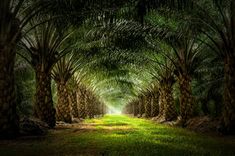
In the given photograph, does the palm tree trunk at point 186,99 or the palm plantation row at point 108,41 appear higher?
the palm plantation row at point 108,41

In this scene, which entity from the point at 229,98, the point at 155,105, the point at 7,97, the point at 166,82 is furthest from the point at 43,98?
the point at 155,105

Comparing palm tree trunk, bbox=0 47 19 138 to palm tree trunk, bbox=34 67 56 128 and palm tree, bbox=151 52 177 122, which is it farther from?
palm tree, bbox=151 52 177 122

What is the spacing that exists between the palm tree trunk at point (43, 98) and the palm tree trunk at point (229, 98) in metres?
8.73

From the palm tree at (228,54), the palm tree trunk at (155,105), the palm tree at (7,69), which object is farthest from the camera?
the palm tree trunk at (155,105)

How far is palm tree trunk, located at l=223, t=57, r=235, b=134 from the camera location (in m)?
16.3

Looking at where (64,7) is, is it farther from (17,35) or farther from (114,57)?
(114,57)

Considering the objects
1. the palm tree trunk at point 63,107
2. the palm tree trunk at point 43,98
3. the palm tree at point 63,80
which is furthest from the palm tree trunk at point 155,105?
the palm tree trunk at point 43,98

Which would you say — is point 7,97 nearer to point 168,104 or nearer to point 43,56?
point 43,56

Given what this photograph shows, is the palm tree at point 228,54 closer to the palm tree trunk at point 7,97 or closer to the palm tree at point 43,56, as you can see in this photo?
the palm tree at point 43,56

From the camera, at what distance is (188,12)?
18031mm

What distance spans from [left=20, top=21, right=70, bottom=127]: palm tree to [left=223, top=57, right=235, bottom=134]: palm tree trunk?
814 centimetres

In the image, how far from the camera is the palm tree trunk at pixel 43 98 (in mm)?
20547

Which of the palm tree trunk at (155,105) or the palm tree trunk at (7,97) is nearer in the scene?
the palm tree trunk at (7,97)

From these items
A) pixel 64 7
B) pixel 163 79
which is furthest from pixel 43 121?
pixel 163 79
